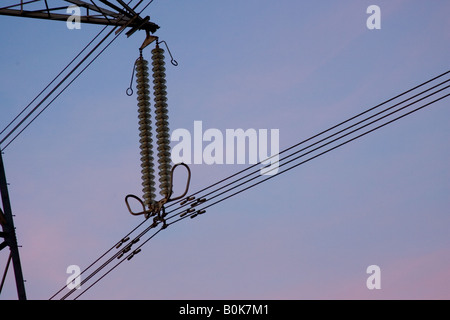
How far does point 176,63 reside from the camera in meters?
22.5

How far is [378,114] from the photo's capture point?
18.4 meters

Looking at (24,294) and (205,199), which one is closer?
(205,199)
